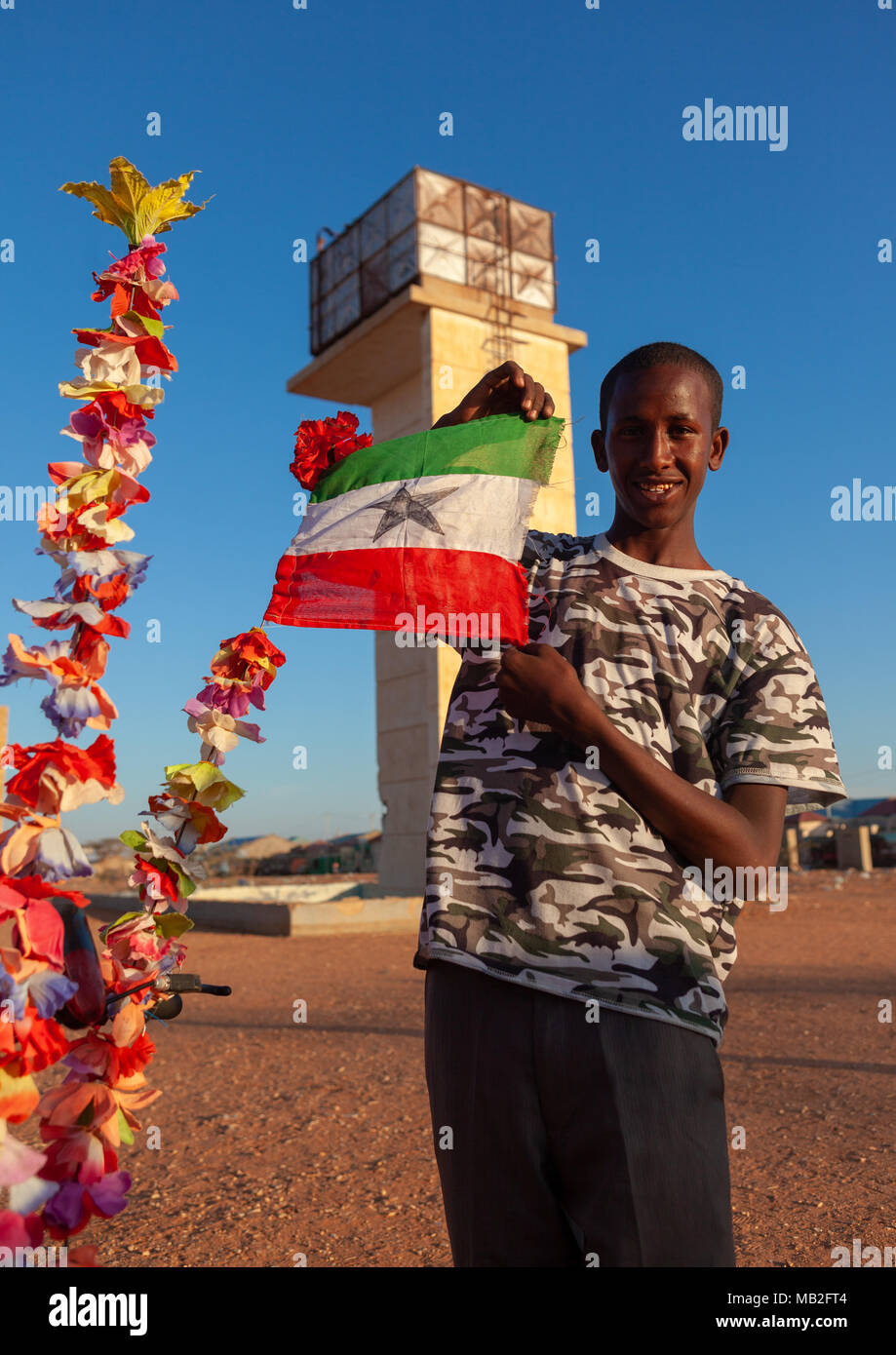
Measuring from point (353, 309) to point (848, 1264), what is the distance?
1807cm

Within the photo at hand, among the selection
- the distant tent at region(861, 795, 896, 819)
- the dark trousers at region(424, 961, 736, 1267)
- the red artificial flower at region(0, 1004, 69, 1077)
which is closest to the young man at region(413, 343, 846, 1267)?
the dark trousers at region(424, 961, 736, 1267)

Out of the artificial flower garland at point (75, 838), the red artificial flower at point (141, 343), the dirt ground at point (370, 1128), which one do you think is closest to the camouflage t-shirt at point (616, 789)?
the artificial flower garland at point (75, 838)

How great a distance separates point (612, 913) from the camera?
4.85 feet

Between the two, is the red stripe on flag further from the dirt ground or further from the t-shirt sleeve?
the dirt ground

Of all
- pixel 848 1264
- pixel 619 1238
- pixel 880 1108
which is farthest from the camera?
pixel 880 1108

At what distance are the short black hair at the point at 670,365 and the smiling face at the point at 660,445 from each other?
0.01 m

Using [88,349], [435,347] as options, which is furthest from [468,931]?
[435,347]

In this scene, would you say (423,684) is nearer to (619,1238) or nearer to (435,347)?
(435,347)

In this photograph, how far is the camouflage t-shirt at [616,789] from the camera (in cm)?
147

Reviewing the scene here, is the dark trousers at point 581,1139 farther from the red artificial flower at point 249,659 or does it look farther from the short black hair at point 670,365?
the short black hair at point 670,365

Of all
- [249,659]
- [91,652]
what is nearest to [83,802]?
[91,652]

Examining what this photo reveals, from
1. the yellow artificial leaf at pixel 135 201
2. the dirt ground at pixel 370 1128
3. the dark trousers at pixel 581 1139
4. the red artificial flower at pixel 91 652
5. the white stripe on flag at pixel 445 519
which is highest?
the yellow artificial leaf at pixel 135 201

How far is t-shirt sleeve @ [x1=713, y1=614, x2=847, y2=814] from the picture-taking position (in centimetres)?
155

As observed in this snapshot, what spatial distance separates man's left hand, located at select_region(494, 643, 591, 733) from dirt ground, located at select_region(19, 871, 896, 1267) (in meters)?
2.63
